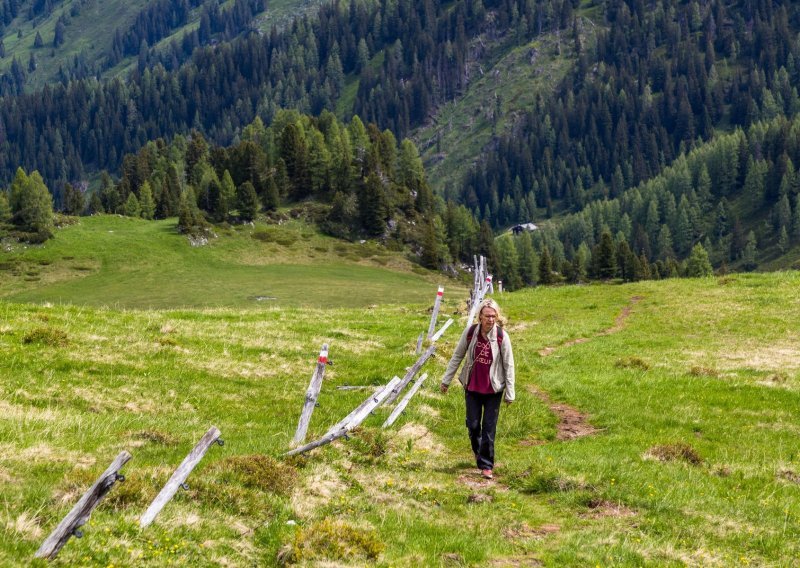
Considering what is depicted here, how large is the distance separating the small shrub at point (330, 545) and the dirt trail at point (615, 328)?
23.2 meters

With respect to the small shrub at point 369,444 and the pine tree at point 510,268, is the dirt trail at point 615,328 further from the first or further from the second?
the pine tree at point 510,268

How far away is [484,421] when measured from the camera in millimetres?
14094

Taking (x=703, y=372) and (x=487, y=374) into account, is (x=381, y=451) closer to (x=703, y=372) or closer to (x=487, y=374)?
(x=487, y=374)

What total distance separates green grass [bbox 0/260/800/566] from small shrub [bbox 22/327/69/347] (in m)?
0.07

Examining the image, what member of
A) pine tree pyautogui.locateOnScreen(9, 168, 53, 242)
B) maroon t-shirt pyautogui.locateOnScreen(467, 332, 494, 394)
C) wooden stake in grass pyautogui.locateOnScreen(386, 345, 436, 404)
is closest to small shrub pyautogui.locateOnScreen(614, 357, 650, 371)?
wooden stake in grass pyautogui.locateOnScreen(386, 345, 436, 404)

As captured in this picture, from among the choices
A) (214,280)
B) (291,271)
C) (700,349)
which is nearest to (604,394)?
(700,349)

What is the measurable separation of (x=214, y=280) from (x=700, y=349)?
67501mm

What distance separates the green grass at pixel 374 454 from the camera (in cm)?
936

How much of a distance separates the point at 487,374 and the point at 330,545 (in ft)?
19.1

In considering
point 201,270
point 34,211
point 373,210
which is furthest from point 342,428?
point 373,210

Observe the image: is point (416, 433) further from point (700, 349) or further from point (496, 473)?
point (700, 349)

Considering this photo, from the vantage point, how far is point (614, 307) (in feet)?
153

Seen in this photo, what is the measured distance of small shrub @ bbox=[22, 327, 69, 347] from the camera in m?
20.6

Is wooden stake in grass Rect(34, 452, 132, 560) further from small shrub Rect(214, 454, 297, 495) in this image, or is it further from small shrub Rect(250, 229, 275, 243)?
small shrub Rect(250, 229, 275, 243)
